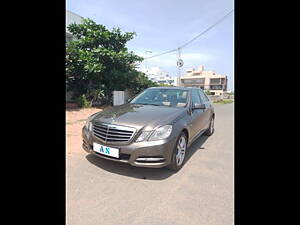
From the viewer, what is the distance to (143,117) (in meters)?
2.74

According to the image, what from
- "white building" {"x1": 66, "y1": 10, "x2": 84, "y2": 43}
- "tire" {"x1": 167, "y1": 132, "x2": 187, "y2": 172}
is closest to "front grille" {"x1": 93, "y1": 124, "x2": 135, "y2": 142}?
"tire" {"x1": 167, "y1": 132, "x2": 187, "y2": 172}

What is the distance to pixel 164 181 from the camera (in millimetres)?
2486

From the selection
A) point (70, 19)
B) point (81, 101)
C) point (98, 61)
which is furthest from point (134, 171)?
point (70, 19)

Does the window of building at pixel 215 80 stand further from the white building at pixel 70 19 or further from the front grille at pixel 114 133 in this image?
the front grille at pixel 114 133

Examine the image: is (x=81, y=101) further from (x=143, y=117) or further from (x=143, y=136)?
(x=143, y=136)

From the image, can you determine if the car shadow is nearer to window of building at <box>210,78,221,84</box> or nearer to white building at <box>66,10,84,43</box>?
white building at <box>66,10,84,43</box>

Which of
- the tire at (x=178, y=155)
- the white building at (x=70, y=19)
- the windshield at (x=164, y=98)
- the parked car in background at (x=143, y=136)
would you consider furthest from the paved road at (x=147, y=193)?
the white building at (x=70, y=19)

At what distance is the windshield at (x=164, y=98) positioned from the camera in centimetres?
358

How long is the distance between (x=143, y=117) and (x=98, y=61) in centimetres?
838
